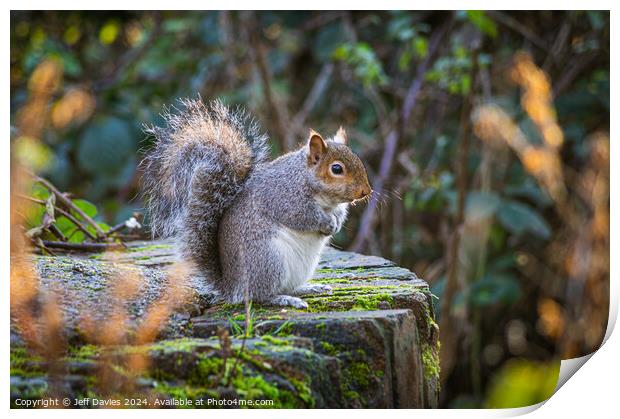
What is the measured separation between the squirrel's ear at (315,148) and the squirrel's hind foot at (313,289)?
267mm

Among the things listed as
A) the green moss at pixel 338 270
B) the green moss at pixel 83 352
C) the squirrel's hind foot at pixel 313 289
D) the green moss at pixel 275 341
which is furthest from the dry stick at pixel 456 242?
the green moss at pixel 83 352

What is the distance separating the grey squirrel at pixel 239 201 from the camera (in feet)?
4.96

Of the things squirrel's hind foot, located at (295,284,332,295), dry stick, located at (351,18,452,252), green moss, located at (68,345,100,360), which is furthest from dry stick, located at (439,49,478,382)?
green moss, located at (68,345,100,360)

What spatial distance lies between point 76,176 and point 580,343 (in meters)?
1.90

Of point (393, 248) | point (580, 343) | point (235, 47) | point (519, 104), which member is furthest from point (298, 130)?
point (580, 343)

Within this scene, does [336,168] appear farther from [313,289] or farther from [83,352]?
[83,352]

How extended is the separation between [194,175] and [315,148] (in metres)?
0.28

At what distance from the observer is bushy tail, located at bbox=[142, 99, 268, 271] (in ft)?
5.01

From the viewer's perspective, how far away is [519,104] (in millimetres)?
2715

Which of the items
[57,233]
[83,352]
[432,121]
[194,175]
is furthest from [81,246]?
[432,121]

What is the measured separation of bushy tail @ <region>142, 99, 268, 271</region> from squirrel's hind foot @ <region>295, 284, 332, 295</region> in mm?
177

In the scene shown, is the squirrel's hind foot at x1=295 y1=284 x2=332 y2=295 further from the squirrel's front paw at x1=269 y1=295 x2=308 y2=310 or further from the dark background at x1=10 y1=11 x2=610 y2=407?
the dark background at x1=10 y1=11 x2=610 y2=407

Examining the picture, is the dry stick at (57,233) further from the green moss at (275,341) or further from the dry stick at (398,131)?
the dry stick at (398,131)
